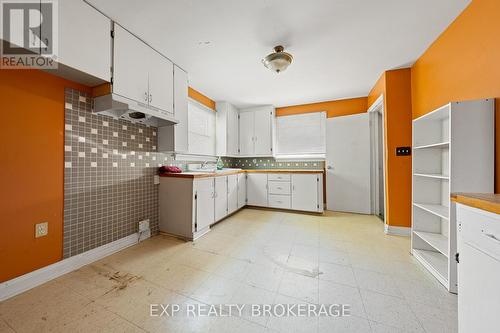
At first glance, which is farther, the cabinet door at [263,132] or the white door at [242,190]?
the cabinet door at [263,132]

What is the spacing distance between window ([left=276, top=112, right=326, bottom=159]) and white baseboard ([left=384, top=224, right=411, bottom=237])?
184 centimetres

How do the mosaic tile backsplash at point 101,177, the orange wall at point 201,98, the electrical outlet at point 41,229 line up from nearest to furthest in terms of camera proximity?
the electrical outlet at point 41,229 → the mosaic tile backsplash at point 101,177 → the orange wall at point 201,98

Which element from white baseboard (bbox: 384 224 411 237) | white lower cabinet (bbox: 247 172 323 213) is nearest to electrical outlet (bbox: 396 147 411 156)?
white baseboard (bbox: 384 224 411 237)

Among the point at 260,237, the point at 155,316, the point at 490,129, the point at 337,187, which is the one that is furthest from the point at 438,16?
the point at 155,316

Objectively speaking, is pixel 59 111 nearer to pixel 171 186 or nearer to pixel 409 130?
pixel 171 186

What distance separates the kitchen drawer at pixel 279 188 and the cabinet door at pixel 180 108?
1880 mm

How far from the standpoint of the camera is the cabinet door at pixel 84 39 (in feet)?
4.49

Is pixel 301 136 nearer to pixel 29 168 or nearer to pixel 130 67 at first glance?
pixel 130 67

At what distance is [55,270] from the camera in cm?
157

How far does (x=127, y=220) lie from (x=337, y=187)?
358cm

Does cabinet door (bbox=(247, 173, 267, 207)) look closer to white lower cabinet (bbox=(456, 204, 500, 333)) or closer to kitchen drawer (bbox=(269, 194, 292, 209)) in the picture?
kitchen drawer (bbox=(269, 194, 292, 209))

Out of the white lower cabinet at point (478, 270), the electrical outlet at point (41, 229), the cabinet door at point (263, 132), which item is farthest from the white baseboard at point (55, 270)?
the cabinet door at point (263, 132)

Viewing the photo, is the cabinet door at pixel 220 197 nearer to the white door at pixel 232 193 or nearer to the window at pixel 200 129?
the white door at pixel 232 193

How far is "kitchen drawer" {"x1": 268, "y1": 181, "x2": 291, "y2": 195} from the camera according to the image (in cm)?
354
